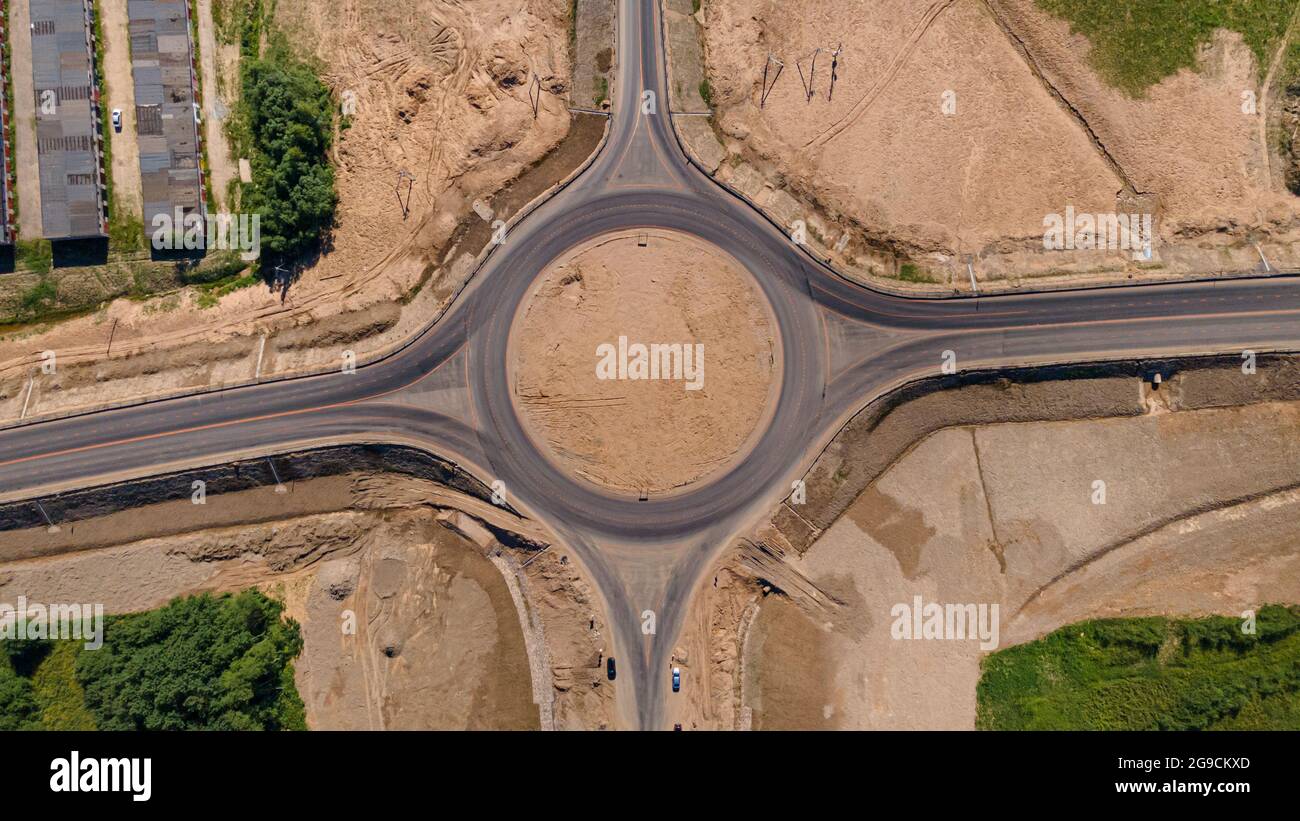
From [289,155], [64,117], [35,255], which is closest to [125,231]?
[35,255]

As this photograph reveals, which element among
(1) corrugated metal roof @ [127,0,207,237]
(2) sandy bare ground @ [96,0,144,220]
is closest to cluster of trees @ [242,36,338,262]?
(1) corrugated metal roof @ [127,0,207,237]

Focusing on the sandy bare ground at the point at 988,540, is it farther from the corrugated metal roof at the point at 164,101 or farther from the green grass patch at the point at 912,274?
the corrugated metal roof at the point at 164,101

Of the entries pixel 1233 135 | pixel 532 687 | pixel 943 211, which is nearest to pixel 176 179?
pixel 532 687

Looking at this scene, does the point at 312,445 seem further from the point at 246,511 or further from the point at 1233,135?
the point at 1233,135

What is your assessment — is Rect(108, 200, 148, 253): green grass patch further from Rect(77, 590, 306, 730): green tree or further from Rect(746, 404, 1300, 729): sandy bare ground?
Rect(746, 404, 1300, 729): sandy bare ground

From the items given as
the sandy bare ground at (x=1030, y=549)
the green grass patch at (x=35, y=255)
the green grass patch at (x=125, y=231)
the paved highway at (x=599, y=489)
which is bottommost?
the sandy bare ground at (x=1030, y=549)

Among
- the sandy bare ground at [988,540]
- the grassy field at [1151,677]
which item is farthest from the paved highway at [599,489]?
the grassy field at [1151,677]
